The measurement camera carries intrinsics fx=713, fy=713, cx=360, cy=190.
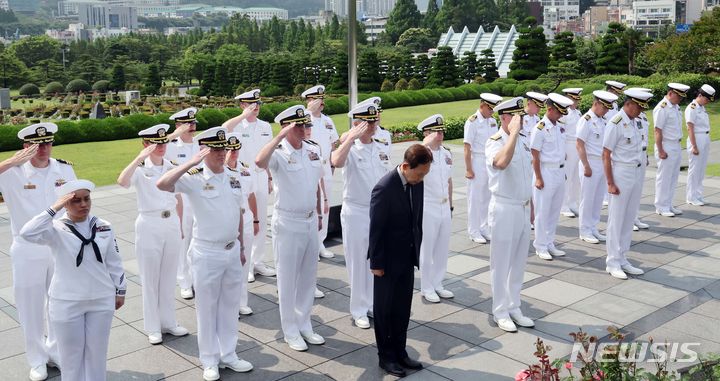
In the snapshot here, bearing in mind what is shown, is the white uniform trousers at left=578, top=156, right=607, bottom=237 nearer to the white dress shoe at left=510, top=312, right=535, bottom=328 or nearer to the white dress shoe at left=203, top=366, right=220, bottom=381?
the white dress shoe at left=510, top=312, right=535, bottom=328

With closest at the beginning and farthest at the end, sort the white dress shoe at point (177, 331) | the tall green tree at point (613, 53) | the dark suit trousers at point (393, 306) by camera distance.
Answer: the dark suit trousers at point (393, 306) → the white dress shoe at point (177, 331) → the tall green tree at point (613, 53)

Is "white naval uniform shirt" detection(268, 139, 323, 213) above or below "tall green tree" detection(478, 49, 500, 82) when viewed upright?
below

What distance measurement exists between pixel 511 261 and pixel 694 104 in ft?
22.2

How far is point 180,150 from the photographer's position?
25.3 ft

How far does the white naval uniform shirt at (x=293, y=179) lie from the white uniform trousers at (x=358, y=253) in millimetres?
563

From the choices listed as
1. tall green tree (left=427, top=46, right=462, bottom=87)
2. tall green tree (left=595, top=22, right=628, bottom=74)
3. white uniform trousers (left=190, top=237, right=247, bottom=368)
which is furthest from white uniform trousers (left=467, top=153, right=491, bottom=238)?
tall green tree (left=427, top=46, right=462, bottom=87)

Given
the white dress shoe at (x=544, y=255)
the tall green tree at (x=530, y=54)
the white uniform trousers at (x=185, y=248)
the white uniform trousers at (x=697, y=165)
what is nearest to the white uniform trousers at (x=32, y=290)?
the white uniform trousers at (x=185, y=248)

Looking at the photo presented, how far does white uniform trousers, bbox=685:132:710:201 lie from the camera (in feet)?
39.2

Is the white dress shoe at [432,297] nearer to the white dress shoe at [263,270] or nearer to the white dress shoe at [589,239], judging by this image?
the white dress shoe at [263,270]

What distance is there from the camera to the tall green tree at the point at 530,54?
4278 centimetres

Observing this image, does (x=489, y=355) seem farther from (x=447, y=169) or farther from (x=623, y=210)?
(x=623, y=210)

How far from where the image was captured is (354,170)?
6.86 meters

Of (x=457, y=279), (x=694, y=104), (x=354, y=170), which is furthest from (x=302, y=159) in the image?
(x=694, y=104)

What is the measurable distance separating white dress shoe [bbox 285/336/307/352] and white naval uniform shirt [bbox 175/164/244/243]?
4.04ft
